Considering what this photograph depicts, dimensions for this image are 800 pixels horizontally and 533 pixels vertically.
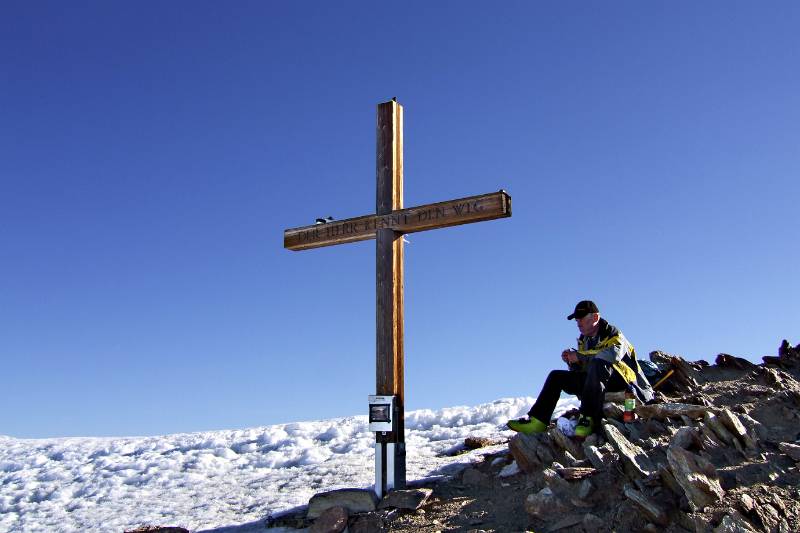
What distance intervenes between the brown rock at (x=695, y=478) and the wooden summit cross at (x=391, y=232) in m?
3.37

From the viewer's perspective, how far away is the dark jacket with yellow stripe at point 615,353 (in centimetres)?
823

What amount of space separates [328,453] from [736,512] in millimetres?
7220

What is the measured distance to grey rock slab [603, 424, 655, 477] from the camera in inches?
248

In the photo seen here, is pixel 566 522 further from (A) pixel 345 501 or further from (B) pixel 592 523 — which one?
(A) pixel 345 501

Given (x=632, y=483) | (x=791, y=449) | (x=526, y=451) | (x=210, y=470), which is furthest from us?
(x=210, y=470)

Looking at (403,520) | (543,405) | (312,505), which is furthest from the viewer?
(543,405)

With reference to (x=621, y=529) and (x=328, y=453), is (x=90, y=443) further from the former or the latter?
(x=621, y=529)

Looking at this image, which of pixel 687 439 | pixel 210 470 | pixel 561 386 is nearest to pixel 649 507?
pixel 687 439

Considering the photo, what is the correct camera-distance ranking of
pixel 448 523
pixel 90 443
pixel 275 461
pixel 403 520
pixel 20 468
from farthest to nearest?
pixel 90 443
pixel 20 468
pixel 275 461
pixel 403 520
pixel 448 523

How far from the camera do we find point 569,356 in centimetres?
870

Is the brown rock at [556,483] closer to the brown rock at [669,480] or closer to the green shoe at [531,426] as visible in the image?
the brown rock at [669,480]

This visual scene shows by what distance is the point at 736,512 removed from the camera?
5293mm

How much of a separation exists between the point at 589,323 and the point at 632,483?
8.71 ft

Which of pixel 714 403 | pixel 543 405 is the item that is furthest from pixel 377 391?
pixel 714 403
